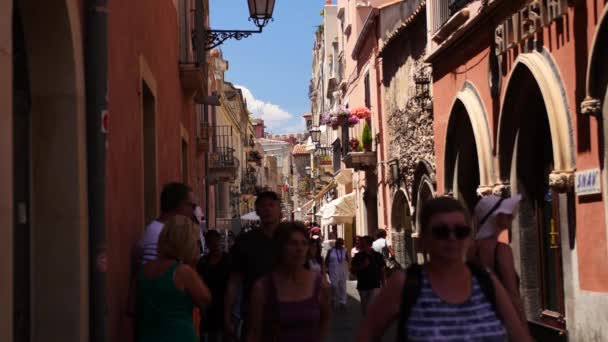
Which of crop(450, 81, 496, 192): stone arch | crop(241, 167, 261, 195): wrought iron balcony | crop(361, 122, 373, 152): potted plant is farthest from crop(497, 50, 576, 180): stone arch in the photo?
crop(241, 167, 261, 195): wrought iron balcony

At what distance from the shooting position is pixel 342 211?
3978cm

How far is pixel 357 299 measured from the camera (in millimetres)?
25656

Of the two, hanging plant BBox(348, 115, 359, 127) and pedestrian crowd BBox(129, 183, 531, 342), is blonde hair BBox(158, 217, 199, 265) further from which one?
hanging plant BBox(348, 115, 359, 127)

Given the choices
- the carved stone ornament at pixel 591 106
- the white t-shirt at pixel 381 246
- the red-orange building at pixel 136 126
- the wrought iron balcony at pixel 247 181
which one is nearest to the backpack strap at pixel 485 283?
the red-orange building at pixel 136 126

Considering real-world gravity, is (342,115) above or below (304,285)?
above

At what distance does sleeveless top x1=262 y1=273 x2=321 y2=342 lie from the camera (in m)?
5.62

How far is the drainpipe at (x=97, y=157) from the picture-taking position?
19.8ft

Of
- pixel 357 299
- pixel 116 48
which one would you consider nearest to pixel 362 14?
pixel 357 299

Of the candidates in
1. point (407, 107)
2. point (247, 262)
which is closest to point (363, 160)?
point (407, 107)

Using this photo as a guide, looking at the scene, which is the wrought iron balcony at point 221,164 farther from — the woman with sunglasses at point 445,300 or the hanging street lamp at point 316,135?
the woman with sunglasses at point 445,300

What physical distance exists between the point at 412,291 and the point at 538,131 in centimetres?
1242

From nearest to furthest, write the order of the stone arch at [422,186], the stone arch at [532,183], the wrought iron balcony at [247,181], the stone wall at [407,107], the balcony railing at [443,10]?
1. the stone arch at [532,183]
2. the balcony railing at [443,10]
3. the stone arch at [422,186]
4. the stone wall at [407,107]
5. the wrought iron balcony at [247,181]

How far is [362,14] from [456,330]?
1414 inches

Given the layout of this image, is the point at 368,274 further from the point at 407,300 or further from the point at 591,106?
the point at 407,300
